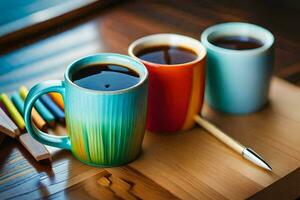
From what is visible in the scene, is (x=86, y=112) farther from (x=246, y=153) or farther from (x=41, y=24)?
(x=41, y=24)

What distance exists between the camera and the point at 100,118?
0.65 meters

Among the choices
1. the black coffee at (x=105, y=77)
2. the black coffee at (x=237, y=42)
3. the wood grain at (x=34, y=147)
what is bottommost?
the wood grain at (x=34, y=147)

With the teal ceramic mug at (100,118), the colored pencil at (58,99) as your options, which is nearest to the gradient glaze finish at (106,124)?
the teal ceramic mug at (100,118)

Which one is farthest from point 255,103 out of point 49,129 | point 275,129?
point 49,129

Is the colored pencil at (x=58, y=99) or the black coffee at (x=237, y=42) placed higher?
the black coffee at (x=237, y=42)

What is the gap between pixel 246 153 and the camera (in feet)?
2.27

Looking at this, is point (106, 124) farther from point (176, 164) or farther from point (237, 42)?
point (237, 42)

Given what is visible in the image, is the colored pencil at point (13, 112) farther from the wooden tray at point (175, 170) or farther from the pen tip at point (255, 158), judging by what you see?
the pen tip at point (255, 158)

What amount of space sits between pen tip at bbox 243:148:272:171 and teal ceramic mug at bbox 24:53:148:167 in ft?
0.40

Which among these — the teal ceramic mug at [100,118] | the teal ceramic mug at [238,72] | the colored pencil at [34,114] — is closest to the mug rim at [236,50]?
the teal ceramic mug at [238,72]

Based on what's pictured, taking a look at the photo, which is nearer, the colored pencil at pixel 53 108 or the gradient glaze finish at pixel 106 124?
the gradient glaze finish at pixel 106 124

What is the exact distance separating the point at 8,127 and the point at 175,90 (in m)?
0.21

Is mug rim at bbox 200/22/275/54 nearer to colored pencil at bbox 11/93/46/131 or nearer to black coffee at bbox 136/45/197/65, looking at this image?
black coffee at bbox 136/45/197/65

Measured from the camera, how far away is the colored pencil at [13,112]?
74 centimetres
